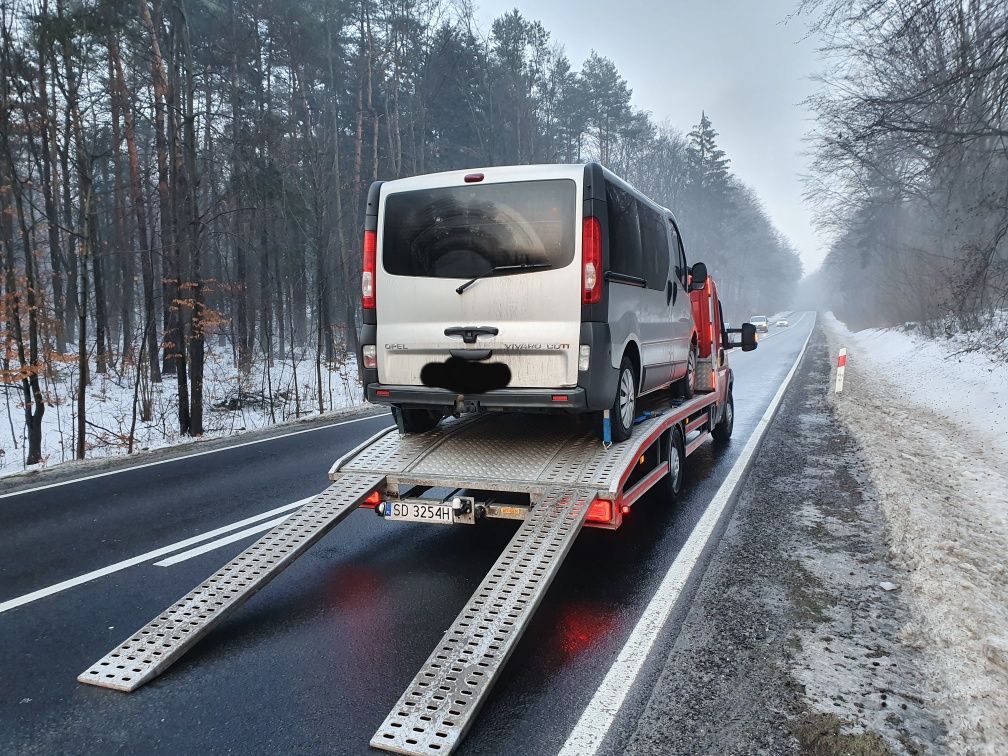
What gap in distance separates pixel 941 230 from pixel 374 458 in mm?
32785

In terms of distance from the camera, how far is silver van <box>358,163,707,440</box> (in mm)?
4941

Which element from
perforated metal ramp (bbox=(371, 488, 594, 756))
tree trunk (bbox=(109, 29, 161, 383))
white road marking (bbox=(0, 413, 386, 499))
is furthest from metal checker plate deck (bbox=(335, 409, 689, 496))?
tree trunk (bbox=(109, 29, 161, 383))

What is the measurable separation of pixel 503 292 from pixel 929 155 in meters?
21.4

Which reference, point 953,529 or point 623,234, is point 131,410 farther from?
point 953,529

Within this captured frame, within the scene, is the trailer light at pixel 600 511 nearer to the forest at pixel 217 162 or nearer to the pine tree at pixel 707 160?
the forest at pixel 217 162

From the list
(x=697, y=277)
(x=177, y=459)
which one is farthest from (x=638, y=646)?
(x=177, y=459)

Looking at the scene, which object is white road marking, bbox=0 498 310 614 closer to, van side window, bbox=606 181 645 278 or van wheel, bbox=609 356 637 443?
van wheel, bbox=609 356 637 443

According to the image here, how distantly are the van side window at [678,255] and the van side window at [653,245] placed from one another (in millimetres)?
466

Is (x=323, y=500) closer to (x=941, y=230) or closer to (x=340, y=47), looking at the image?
(x=340, y=47)

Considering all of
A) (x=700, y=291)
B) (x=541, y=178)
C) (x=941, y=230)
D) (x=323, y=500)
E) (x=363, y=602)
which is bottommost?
(x=363, y=602)

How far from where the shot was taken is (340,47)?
27.8 m

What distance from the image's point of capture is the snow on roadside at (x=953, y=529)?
3176 mm

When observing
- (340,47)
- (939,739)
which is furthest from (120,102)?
(939,739)

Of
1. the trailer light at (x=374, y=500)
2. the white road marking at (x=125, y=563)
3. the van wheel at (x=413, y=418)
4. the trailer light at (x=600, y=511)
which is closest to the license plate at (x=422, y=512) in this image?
the trailer light at (x=374, y=500)
